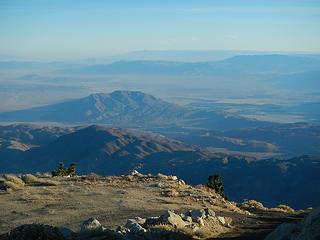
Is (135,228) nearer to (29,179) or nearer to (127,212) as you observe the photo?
(127,212)

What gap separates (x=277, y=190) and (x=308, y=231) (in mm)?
182782

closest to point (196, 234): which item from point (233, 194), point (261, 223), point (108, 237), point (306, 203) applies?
point (108, 237)

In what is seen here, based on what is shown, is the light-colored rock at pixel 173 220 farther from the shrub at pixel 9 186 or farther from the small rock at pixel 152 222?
the shrub at pixel 9 186

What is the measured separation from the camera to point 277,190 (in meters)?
194

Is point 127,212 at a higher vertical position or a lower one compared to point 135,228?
lower

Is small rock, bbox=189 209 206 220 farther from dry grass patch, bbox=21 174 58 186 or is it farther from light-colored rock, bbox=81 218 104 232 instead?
dry grass patch, bbox=21 174 58 186

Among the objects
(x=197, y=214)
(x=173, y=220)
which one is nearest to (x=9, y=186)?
(x=197, y=214)

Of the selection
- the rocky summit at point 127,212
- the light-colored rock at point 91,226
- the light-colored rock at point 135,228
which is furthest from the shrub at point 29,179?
the light-colored rock at point 135,228

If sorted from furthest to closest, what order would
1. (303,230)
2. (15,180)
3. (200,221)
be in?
(15,180) → (200,221) → (303,230)

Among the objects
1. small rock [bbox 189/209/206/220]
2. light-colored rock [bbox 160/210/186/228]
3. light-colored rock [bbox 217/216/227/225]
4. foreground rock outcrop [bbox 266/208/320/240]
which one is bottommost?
light-colored rock [bbox 217/216/227/225]

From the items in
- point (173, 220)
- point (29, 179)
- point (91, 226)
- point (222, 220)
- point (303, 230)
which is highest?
point (303, 230)

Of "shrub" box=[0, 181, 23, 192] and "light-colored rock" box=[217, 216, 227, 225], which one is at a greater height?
"light-colored rock" box=[217, 216, 227, 225]

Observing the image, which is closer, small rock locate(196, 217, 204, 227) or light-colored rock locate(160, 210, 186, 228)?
light-colored rock locate(160, 210, 186, 228)

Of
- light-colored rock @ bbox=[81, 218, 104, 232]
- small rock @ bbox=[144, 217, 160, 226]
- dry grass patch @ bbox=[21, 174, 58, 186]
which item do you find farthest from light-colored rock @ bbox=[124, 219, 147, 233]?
dry grass patch @ bbox=[21, 174, 58, 186]
